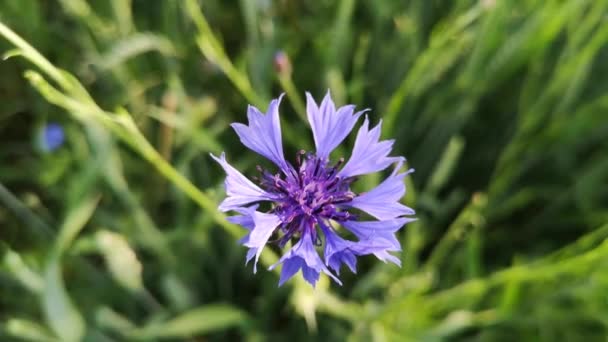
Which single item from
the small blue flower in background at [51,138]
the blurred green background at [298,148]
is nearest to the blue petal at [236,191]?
the blurred green background at [298,148]

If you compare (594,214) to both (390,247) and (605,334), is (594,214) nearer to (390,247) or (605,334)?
(605,334)

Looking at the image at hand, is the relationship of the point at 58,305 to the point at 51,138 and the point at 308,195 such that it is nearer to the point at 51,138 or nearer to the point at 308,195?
the point at 51,138

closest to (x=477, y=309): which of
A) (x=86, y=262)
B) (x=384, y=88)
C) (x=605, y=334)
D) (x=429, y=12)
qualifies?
Result: (x=605, y=334)

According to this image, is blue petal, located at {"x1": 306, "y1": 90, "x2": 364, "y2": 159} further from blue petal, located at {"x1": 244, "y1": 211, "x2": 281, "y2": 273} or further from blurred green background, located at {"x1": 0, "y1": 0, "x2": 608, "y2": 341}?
blurred green background, located at {"x1": 0, "y1": 0, "x2": 608, "y2": 341}

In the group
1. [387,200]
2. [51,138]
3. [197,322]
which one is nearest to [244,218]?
[387,200]

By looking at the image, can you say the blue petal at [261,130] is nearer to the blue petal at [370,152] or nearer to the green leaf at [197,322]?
the blue petal at [370,152]

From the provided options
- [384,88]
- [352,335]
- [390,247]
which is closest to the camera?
[390,247]
